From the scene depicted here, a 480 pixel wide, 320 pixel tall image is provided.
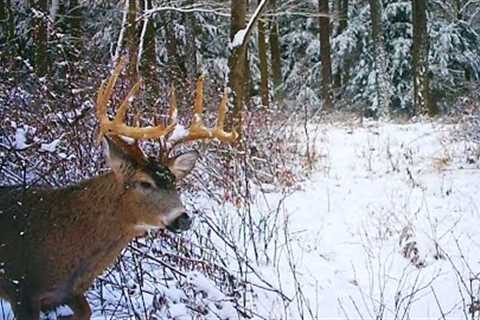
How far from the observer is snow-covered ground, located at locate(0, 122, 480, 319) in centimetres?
546

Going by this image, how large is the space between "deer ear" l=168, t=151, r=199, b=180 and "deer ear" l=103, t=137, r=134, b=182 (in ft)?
1.17

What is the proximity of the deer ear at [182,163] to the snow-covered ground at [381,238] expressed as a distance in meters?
0.91

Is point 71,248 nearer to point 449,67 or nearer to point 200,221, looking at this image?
point 200,221

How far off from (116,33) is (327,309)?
16776 millimetres

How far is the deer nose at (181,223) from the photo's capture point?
13.2 ft

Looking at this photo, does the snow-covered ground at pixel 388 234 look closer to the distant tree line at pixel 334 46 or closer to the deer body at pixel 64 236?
the deer body at pixel 64 236

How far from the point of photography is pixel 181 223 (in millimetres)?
4051

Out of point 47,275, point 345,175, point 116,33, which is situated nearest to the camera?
point 47,275

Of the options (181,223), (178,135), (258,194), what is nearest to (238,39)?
(258,194)

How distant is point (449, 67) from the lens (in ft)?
78.4

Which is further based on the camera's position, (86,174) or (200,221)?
(200,221)

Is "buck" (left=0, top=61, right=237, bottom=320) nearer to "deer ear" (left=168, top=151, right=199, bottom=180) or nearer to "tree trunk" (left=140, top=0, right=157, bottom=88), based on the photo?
"deer ear" (left=168, top=151, right=199, bottom=180)

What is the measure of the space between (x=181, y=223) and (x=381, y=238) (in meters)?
3.33

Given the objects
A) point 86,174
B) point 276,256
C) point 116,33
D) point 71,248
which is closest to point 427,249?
point 276,256
